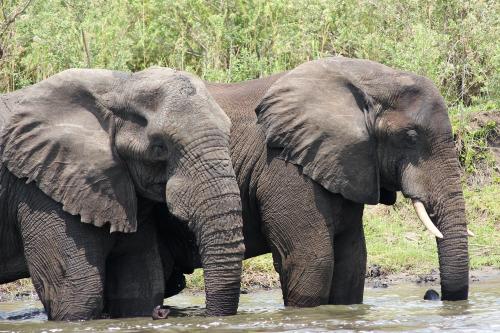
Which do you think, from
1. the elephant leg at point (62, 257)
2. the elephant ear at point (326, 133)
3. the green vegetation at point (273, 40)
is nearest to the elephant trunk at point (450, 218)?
the elephant ear at point (326, 133)

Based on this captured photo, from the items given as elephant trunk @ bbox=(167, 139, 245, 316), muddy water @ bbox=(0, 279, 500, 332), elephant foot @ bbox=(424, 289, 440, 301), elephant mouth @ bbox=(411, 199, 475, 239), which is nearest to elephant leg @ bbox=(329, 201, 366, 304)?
muddy water @ bbox=(0, 279, 500, 332)

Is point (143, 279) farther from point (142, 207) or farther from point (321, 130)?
point (321, 130)

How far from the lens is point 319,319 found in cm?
887

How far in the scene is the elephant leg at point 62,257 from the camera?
337 inches

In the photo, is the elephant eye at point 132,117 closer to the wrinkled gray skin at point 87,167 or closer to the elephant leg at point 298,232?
the wrinkled gray skin at point 87,167

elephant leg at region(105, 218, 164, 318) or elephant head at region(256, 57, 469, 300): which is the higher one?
elephant head at region(256, 57, 469, 300)

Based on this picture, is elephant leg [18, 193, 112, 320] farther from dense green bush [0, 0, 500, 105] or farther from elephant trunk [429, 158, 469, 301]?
dense green bush [0, 0, 500, 105]

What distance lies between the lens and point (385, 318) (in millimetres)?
9039

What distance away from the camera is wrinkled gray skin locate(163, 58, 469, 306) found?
9.36 m

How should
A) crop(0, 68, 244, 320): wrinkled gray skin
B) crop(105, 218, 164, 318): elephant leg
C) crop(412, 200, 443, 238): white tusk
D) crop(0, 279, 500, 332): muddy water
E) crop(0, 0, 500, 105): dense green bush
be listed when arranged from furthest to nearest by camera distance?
crop(0, 0, 500, 105): dense green bush < crop(412, 200, 443, 238): white tusk < crop(105, 218, 164, 318): elephant leg < crop(0, 279, 500, 332): muddy water < crop(0, 68, 244, 320): wrinkled gray skin

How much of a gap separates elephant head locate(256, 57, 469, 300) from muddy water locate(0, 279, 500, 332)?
0.41m

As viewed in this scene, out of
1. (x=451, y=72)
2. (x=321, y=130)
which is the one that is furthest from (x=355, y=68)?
(x=451, y=72)

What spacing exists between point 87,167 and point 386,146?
2.19m

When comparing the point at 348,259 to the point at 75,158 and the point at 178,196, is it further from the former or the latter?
the point at 75,158
